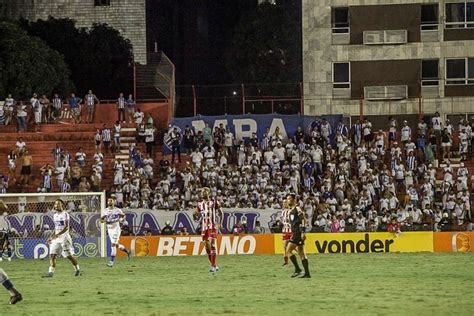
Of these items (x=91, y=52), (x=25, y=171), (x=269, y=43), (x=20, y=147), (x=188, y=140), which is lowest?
(x=25, y=171)

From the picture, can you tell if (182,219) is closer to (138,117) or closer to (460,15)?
(138,117)

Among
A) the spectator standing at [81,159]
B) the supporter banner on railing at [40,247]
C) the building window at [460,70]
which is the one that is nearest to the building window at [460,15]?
the building window at [460,70]

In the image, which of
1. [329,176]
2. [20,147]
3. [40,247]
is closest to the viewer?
[40,247]

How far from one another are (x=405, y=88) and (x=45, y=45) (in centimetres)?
2445

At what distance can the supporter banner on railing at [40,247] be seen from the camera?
43.4 m

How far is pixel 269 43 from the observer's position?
8556 centimetres

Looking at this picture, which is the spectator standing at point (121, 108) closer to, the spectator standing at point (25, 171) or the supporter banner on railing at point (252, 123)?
the supporter banner on railing at point (252, 123)

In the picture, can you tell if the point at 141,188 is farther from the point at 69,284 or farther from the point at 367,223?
the point at 69,284

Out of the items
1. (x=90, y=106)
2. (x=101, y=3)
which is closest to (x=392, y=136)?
(x=90, y=106)

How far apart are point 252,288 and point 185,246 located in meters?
18.7

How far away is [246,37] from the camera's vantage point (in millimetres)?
86188

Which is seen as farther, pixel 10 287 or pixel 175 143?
pixel 175 143

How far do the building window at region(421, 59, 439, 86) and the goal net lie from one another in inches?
902

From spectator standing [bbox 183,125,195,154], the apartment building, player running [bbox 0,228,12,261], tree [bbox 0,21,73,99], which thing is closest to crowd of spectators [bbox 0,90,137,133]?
spectator standing [bbox 183,125,195,154]
